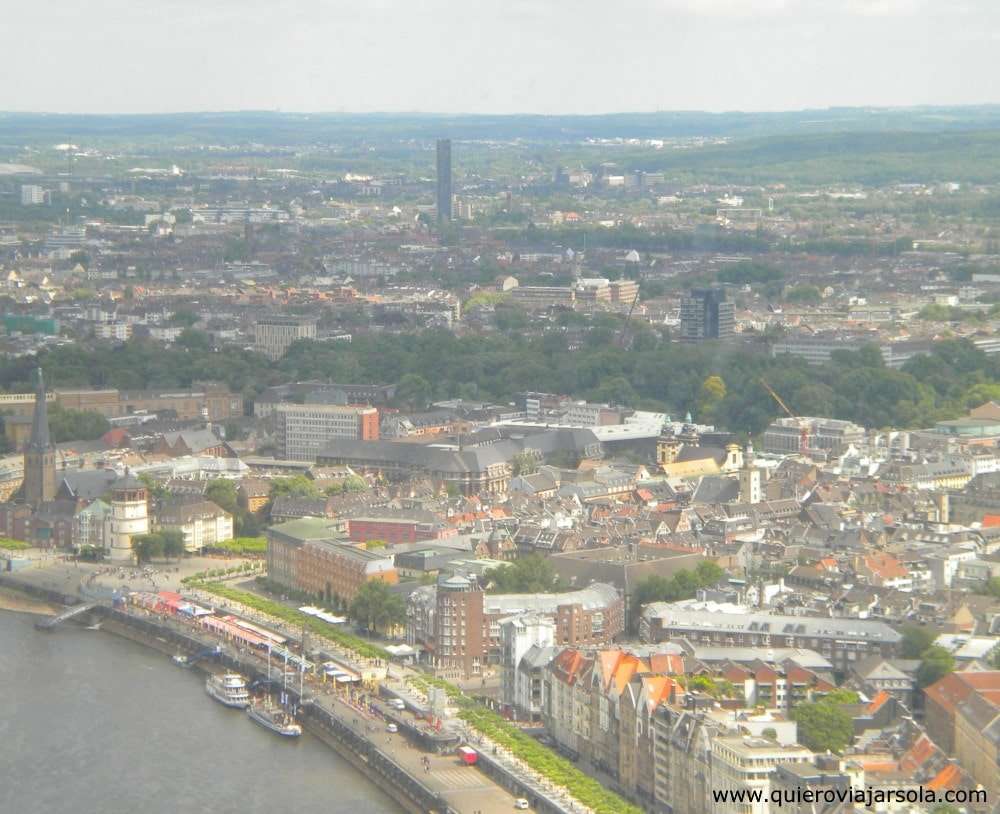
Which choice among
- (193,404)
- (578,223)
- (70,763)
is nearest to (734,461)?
(193,404)

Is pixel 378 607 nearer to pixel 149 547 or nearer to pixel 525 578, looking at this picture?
pixel 525 578

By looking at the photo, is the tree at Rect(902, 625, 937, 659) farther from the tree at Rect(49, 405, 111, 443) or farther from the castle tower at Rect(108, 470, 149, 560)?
the tree at Rect(49, 405, 111, 443)

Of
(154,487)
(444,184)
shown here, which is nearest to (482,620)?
(154,487)

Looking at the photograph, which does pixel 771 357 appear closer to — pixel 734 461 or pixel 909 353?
pixel 909 353

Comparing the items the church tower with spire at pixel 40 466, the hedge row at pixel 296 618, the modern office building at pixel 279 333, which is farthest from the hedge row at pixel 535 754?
the modern office building at pixel 279 333

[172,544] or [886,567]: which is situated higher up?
[886,567]

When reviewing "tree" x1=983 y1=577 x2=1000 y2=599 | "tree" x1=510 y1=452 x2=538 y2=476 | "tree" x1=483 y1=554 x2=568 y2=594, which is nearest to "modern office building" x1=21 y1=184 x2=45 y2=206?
"tree" x1=510 y1=452 x2=538 y2=476
